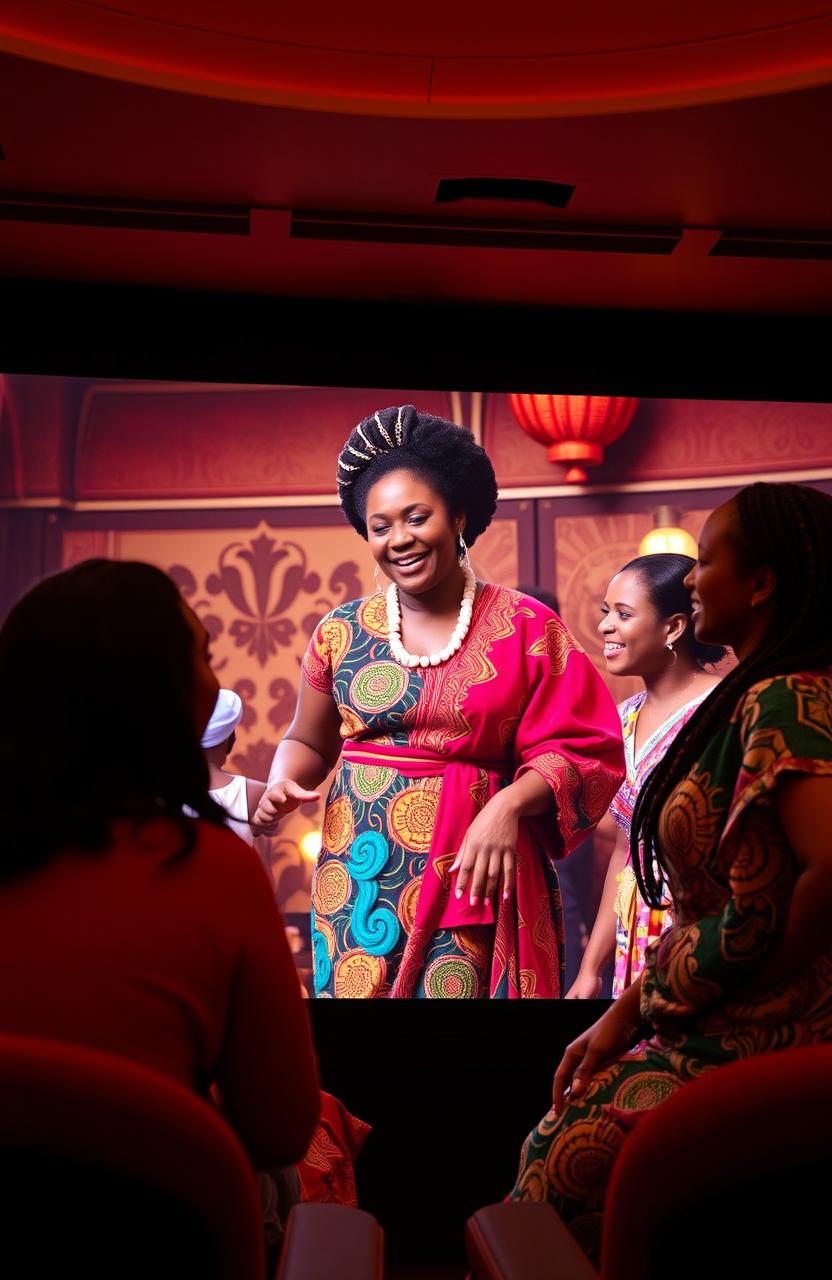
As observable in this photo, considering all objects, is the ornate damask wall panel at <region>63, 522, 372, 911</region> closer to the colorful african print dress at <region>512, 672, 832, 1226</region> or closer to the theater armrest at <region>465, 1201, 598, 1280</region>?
the colorful african print dress at <region>512, 672, 832, 1226</region>

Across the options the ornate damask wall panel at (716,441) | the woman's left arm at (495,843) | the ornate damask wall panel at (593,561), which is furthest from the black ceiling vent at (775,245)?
the woman's left arm at (495,843)

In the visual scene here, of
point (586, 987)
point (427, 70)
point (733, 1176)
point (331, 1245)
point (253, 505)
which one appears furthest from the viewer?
point (253, 505)

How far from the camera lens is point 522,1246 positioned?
3.09 ft

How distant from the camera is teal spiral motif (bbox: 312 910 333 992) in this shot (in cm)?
314

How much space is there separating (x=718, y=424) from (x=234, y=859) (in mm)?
2786

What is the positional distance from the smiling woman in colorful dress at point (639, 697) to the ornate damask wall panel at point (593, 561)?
23mm

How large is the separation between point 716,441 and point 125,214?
5.23ft

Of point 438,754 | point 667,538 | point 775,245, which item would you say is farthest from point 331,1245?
point 775,245

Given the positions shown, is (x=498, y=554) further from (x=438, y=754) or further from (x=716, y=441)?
(x=716, y=441)

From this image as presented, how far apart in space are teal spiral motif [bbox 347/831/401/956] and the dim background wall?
41cm

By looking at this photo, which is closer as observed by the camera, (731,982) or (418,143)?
(731,982)

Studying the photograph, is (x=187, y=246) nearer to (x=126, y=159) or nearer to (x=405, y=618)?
(x=126, y=159)

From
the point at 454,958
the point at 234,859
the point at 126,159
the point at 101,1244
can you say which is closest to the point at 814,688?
the point at 234,859

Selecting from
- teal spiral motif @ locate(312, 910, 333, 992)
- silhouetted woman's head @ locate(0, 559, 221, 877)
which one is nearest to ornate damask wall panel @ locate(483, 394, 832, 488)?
teal spiral motif @ locate(312, 910, 333, 992)
